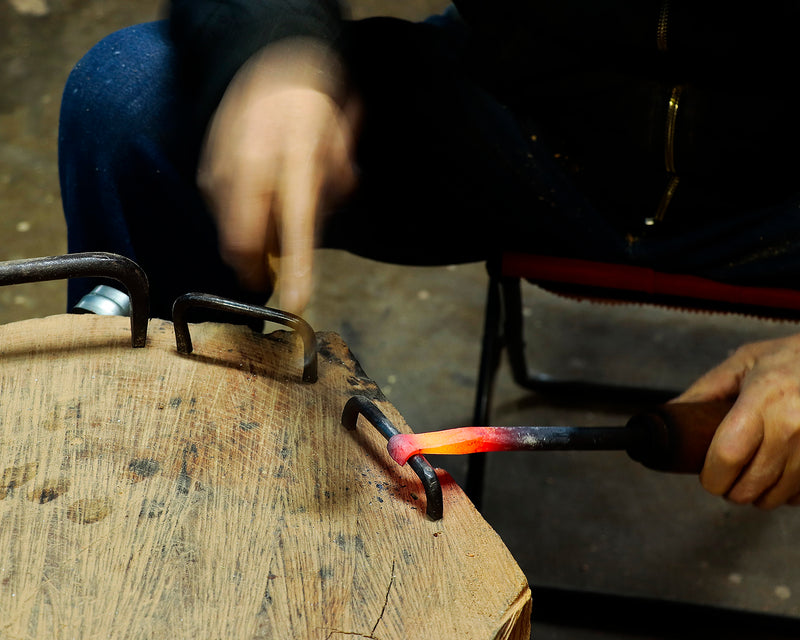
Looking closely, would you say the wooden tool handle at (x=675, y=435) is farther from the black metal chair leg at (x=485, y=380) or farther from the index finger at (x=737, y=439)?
the black metal chair leg at (x=485, y=380)

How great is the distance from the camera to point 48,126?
6.89ft

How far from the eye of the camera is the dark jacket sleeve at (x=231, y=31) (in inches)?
30.4

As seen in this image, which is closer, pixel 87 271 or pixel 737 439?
pixel 87 271

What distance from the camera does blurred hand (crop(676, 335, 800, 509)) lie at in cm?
68

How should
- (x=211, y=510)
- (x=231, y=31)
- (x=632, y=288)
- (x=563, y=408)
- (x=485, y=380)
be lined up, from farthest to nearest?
(x=563, y=408)
(x=485, y=380)
(x=632, y=288)
(x=231, y=31)
(x=211, y=510)

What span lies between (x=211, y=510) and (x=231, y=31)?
510 millimetres

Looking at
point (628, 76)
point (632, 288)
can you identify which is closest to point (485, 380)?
point (632, 288)

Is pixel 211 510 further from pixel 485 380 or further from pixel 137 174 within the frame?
pixel 485 380

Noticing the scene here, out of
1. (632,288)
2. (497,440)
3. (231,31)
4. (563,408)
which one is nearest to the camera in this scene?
(497,440)

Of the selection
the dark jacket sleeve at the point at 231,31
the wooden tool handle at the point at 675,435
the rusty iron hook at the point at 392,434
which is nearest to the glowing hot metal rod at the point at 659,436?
the wooden tool handle at the point at 675,435

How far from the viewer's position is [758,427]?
680mm

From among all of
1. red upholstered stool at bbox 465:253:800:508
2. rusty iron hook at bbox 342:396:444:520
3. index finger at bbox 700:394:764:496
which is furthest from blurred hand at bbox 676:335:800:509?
rusty iron hook at bbox 342:396:444:520

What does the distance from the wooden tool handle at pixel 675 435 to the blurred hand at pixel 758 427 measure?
0.4 inches

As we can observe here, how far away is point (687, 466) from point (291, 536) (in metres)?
0.39
